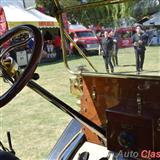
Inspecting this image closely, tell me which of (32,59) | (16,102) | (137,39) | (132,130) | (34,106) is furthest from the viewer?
(16,102)

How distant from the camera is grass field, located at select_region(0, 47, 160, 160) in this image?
5.53ft

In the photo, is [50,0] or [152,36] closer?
[152,36]

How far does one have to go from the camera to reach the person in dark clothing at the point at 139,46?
1619 mm

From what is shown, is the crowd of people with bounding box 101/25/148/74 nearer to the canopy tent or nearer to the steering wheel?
the canopy tent

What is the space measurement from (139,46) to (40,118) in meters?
4.19

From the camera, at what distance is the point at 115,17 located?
1.68 meters

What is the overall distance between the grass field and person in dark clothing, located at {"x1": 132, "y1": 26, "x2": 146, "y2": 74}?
0.07 feet

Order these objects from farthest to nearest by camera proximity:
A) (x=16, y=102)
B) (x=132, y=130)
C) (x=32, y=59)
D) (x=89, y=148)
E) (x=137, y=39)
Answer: (x=16, y=102) → (x=89, y=148) → (x=137, y=39) → (x=132, y=130) → (x=32, y=59)

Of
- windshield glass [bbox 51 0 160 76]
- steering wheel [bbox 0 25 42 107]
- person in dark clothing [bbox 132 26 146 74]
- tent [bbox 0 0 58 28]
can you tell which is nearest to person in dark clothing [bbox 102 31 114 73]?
windshield glass [bbox 51 0 160 76]

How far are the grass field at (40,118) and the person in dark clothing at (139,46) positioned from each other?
22mm

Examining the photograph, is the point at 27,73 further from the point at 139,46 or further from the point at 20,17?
the point at 20,17

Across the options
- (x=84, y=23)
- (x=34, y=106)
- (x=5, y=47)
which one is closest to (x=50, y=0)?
(x=84, y=23)

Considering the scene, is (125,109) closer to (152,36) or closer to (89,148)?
(152,36)

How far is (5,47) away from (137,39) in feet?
2.02
